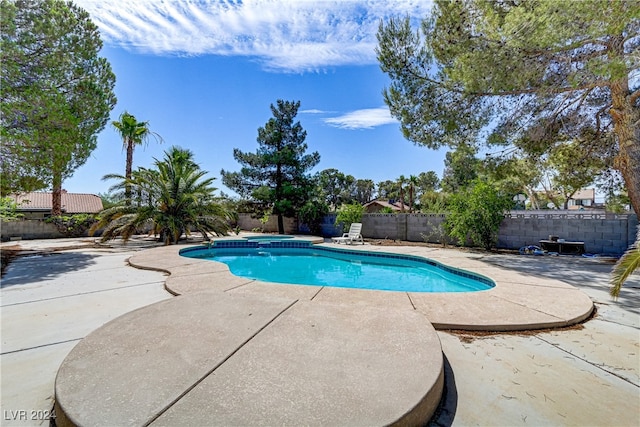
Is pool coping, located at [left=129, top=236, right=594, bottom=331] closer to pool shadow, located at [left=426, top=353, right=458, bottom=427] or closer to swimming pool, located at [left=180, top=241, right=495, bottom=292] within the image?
swimming pool, located at [left=180, top=241, right=495, bottom=292]

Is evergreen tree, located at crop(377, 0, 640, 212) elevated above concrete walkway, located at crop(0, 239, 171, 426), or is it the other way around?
evergreen tree, located at crop(377, 0, 640, 212)

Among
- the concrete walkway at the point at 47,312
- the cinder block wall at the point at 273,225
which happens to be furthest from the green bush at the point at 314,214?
the concrete walkway at the point at 47,312

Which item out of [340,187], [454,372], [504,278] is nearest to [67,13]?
[454,372]

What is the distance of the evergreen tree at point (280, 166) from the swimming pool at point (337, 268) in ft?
15.6

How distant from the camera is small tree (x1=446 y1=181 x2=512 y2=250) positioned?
9.40 meters

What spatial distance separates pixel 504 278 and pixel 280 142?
47.1 feet

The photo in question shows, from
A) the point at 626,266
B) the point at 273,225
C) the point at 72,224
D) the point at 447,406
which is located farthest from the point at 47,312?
the point at 273,225

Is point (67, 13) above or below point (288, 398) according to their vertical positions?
above

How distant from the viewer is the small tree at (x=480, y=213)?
9.40m

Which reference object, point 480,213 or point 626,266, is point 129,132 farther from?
point 626,266

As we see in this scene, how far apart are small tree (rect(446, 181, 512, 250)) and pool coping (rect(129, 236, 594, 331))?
3.96 meters

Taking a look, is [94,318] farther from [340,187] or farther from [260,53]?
[340,187]

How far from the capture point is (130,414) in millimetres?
1496

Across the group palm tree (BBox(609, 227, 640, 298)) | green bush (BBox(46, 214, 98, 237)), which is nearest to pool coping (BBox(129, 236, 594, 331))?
palm tree (BBox(609, 227, 640, 298))
